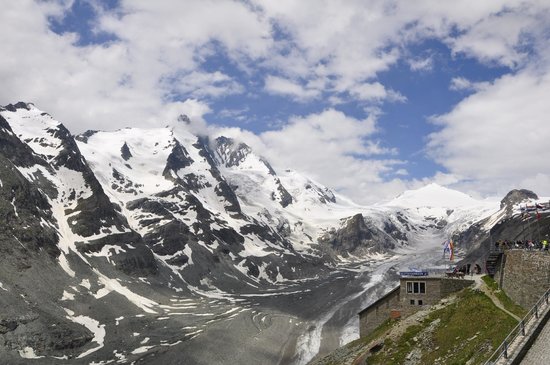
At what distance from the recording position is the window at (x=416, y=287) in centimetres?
6744

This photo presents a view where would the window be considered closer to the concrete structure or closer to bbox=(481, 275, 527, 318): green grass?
the concrete structure

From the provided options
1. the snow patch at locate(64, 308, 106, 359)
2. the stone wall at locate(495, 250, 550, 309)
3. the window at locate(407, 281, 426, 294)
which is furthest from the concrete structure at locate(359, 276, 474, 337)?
the snow patch at locate(64, 308, 106, 359)

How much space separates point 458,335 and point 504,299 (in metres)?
7.50

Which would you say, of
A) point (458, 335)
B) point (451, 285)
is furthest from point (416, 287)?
point (458, 335)

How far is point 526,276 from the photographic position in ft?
160

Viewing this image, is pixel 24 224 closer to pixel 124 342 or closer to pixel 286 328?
pixel 124 342

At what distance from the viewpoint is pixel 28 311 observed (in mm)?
146125

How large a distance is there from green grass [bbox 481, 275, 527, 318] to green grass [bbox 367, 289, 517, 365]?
3.92ft

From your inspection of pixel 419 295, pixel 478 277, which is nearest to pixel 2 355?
pixel 419 295

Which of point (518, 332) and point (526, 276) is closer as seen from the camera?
point (518, 332)

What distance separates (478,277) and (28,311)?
131 m

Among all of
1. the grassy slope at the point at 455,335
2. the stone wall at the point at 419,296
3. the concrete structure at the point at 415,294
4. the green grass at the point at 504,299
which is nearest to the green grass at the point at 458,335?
the grassy slope at the point at 455,335

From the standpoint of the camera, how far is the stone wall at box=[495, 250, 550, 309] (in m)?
46.1

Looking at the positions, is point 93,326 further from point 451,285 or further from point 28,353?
point 451,285
